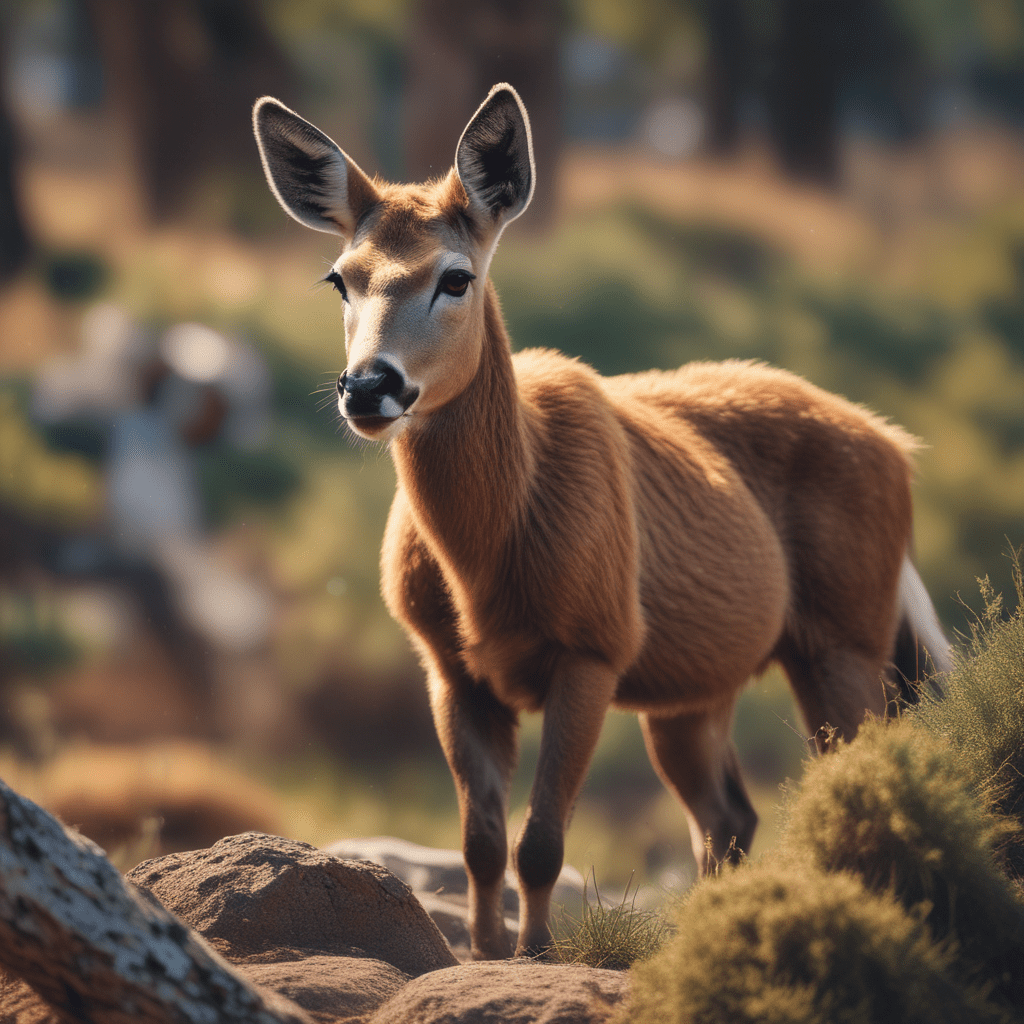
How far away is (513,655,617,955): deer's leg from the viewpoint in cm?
458

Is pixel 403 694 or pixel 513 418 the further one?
pixel 403 694

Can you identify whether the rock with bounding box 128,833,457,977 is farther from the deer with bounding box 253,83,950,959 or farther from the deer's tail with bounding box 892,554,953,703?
the deer's tail with bounding box 892,554,953,703

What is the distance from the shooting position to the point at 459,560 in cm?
485

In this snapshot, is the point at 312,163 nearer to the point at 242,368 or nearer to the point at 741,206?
the point at 242,368

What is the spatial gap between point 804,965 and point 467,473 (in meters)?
2.35

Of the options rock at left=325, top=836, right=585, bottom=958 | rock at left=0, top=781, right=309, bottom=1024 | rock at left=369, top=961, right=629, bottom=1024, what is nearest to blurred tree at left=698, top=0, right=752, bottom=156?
rock at left=325, top=836, right=585, bottom=958

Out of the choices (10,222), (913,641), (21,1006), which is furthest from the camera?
(10,222)

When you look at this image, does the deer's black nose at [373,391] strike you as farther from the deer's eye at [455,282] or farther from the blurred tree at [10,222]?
the blurred tree at [10,222]

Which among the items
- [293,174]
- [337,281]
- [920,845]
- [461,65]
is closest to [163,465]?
[461,65]

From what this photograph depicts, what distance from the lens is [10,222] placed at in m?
18.1

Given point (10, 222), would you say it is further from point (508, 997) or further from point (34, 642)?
point (508, 997)

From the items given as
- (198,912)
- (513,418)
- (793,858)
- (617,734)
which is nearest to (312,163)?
(513,418)

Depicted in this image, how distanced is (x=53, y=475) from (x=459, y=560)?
1293cm

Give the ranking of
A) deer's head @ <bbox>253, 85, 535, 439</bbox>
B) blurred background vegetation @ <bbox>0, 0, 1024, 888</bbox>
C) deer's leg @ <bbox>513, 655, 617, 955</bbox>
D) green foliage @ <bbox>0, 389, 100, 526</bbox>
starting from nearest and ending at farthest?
deer's head @ <bbox>253, 85, 535, 439</bbox> → deer's leg @ <bbox>513, 655, 617, 955</bbox> → blurred background vegetation @ <bbox>0, 0, 1024, 888</bbox> → green foliage @ <bbox>0, 389, 100, 526</bbox>
